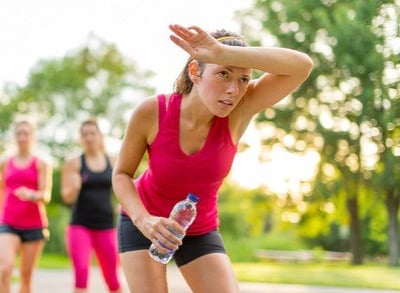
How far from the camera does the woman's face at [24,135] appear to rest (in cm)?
620

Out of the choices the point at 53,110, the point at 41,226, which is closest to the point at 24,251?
the point at 41,226

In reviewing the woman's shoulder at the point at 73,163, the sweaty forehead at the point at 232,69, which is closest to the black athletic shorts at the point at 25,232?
the woman's shoulder at the point at 73,163

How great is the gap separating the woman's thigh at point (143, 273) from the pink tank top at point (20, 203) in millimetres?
2907

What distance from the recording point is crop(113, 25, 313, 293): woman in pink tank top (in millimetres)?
3041

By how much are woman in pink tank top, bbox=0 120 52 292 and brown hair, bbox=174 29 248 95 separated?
118 inches

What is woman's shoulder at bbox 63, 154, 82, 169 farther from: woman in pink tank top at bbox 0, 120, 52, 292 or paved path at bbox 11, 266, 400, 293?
paved path at bbox 11, 266, 400, 293

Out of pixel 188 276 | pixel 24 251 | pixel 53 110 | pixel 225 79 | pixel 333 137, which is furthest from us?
pixel 53 110

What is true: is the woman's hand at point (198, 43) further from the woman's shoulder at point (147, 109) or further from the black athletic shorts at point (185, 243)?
the black athletic shorts at point (185, 243)

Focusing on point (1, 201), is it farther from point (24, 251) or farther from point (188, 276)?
point (188, 276)

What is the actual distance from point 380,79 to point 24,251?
3.12 meters

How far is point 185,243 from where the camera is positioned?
3.47 m

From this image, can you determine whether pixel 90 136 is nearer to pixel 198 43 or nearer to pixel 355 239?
pixel 198 43

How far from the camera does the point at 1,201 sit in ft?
21.2

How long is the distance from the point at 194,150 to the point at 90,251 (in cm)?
303
